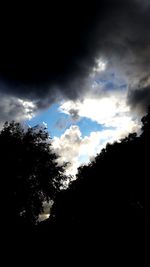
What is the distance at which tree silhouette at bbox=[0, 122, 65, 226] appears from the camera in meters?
43.7

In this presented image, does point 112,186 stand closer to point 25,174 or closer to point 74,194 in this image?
point 74,194

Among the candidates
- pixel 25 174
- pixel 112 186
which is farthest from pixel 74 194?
pixel 25 174

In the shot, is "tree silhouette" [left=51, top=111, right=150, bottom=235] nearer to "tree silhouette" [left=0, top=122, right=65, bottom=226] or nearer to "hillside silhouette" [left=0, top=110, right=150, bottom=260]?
"hillside silhouette" [left=0, top=110, right=150, bottom=260]

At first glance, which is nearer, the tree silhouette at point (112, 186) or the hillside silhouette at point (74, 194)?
the hillside silhouette at point (74, 194)

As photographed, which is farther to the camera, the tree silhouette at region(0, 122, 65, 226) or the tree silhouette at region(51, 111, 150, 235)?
the tree silhouette at region(51, 111, 150, 235)

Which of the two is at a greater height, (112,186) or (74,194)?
(74,194)

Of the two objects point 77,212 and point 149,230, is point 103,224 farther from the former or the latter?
point 77,212

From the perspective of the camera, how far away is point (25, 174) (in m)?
45.8

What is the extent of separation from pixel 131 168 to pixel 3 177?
87.4 feet

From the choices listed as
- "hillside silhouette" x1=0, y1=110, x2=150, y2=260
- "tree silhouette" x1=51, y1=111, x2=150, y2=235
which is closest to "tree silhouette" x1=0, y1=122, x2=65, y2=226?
"hillside silhouette" x1=0, y1=110, x2=150, y2=260

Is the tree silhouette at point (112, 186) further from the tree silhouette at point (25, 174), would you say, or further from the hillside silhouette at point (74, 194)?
the tree silhouette at point (25, 174)

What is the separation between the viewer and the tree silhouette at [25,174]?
4369cm

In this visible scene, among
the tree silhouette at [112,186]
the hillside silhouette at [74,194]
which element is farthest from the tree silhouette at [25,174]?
the tree silhouette at [112,186]

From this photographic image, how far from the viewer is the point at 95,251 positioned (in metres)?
30.0
